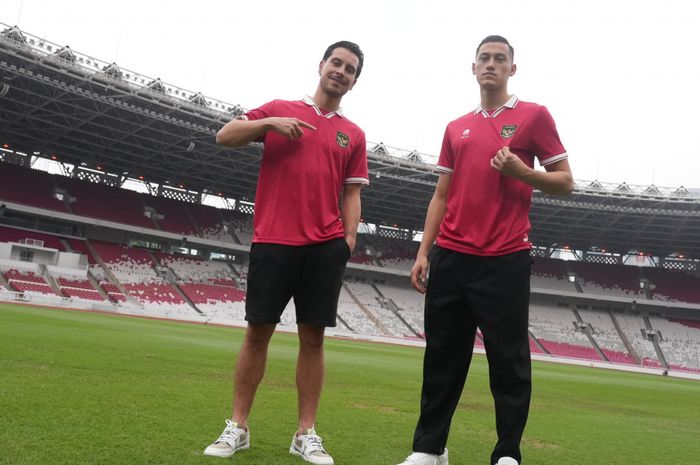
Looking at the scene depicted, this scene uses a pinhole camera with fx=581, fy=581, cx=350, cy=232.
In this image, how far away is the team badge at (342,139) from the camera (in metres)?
3.92

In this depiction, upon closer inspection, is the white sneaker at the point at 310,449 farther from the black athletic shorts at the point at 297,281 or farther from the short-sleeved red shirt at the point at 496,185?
the short-sleeved red shirt at the point at 496,185

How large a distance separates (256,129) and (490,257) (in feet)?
5.40

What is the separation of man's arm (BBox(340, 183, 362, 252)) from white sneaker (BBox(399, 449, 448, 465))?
1.38m

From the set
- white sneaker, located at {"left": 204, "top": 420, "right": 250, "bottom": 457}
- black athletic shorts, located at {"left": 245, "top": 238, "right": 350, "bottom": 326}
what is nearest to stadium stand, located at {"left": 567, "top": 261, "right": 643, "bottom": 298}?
black athletic shorts, located at {"left": 245, "top": 238, "right": 350, "bottom": 326}

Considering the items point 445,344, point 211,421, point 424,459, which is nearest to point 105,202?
point 211,421

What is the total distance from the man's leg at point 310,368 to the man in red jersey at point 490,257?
690mm

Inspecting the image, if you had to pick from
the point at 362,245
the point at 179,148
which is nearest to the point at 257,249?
the point at 179,148

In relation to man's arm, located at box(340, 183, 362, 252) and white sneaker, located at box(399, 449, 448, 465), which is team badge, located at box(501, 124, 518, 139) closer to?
man's arm, located at box(340, 183, 362, 252)

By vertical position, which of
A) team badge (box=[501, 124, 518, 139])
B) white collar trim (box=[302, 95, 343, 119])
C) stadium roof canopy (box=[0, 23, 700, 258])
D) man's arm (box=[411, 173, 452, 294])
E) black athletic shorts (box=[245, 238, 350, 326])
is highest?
stadium roof canopy (box=[0, 23, 700, 258])

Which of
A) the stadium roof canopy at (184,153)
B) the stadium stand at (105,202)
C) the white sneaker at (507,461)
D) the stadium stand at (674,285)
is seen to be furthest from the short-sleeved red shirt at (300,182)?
the stadium stand at (674,285)

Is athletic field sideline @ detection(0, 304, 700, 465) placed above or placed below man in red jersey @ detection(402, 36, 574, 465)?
below

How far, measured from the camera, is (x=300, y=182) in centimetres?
375

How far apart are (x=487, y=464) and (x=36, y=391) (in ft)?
10.9

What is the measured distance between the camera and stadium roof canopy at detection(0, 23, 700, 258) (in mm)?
27391
